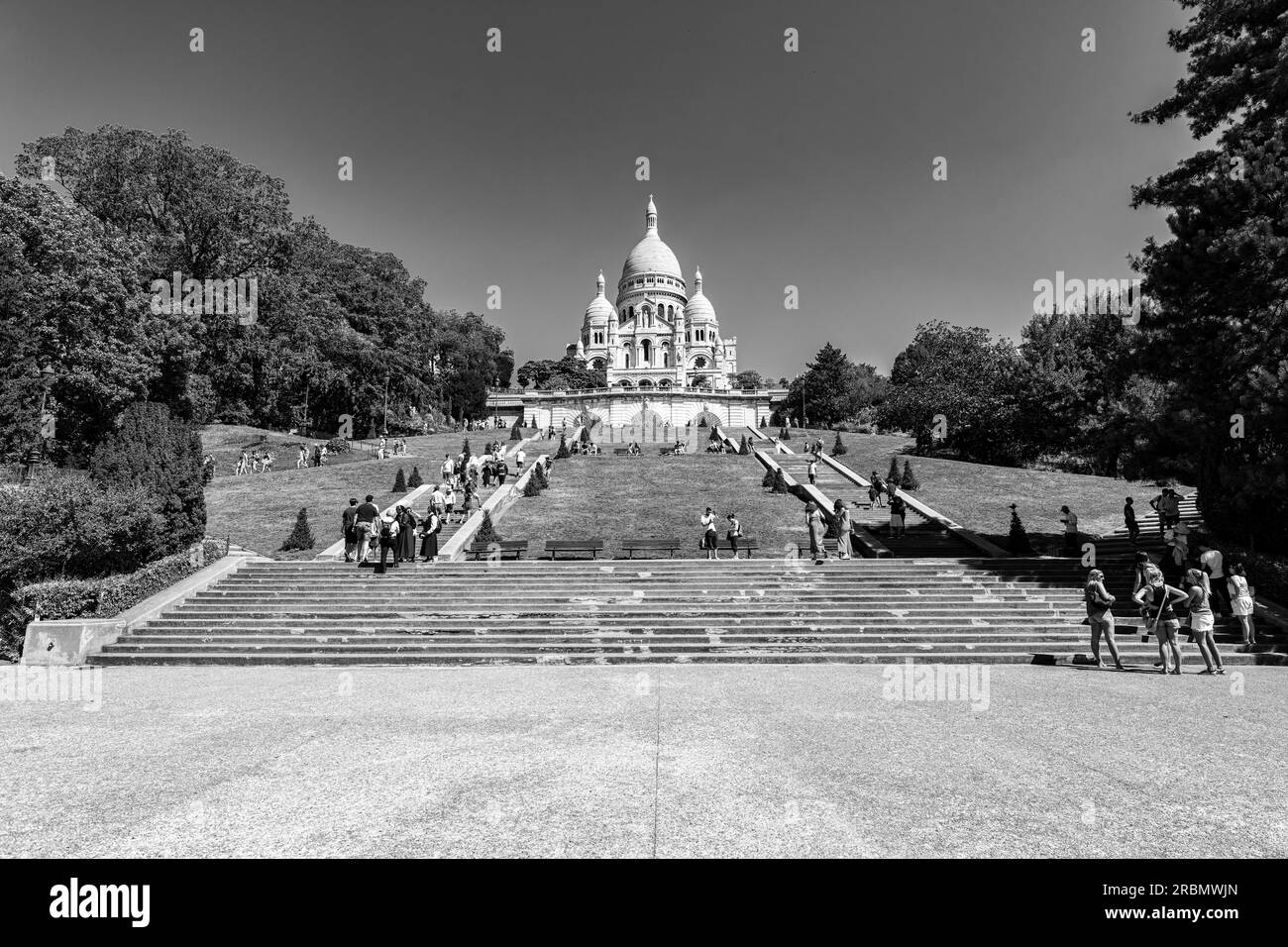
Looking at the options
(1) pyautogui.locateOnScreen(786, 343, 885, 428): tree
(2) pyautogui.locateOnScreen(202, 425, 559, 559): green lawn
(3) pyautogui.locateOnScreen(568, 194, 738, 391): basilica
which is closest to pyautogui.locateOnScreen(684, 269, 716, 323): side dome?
(3) pyautogui.locateOnScreen(568, 194, 738, 391): basilica

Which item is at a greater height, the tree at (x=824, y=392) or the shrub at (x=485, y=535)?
the tree at (x=824, y=392)

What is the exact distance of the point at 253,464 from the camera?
33.9 metres

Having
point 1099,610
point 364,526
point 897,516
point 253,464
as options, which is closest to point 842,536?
point 897,516

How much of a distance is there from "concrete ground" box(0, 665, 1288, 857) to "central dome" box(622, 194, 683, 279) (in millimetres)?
118964

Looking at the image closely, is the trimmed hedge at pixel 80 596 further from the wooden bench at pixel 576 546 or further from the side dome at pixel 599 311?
the side dome at pixel 599 311

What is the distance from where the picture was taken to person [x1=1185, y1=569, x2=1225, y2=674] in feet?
32.4

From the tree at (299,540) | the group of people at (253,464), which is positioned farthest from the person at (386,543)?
the group of people at (253,464)

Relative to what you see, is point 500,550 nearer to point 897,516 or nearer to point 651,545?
point 651,545

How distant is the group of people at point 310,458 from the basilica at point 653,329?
2726 inches

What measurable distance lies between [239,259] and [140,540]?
2559cm

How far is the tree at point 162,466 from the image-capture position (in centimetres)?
1545

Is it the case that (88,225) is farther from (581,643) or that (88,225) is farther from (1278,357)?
(1278,357)

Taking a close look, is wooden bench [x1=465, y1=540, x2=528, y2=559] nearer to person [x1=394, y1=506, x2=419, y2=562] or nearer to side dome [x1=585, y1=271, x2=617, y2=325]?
person [x1=394, y1=506, x2=419, y2=562]
